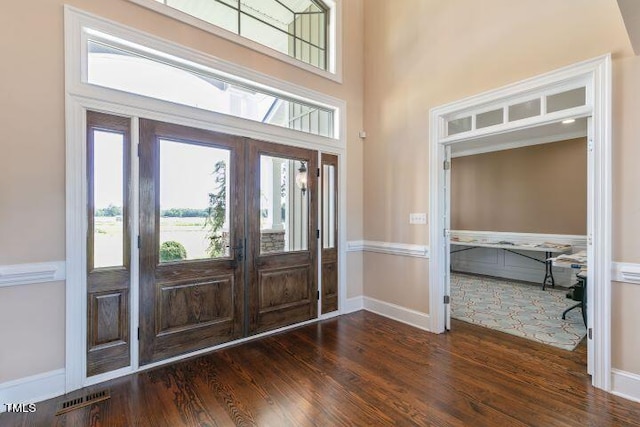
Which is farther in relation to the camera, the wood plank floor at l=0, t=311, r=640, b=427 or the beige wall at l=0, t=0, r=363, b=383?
the beige wall at l=0, t=0, r=363, b=383

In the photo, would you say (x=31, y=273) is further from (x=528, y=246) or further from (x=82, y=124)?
(x=528, y=246)

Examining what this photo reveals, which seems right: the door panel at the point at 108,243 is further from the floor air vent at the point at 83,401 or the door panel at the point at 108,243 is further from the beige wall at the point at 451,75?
the beige wall at the point at 451,75

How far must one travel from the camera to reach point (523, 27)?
2871 mm

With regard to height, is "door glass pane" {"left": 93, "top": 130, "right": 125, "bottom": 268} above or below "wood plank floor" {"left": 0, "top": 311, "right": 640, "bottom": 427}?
above

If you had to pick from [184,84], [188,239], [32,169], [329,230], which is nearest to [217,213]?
[188,239]

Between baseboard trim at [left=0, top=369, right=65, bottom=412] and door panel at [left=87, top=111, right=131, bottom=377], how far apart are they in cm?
19

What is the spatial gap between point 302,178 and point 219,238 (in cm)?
125

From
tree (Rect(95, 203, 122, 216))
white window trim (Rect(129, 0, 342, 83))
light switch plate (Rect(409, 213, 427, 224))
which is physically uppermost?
white window trim (Rect(129, 0, 342, 83))

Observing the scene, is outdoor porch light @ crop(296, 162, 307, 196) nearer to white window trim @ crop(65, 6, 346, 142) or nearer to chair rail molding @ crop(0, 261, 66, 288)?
white window trim @ crop(65, 6, 346, 142)

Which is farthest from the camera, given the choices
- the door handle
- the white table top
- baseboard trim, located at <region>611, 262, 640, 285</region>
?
the white table top

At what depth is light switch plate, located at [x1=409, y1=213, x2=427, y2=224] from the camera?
3666mm

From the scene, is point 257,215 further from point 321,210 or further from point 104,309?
point 104,309

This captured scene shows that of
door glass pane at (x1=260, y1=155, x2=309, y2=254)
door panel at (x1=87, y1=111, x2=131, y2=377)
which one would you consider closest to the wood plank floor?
door panel at (x1=87, y1=111, x2=131, y2=377)

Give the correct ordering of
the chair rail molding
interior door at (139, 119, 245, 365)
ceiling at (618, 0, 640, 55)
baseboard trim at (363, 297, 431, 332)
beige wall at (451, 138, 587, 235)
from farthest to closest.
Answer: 1. beige wall at (451, 138, 587, 235)
2. baseboard trim at (363, 297, 431, 332)
3. interior door at (139, 119, 245, 365)
4. the chair rail molding
5. ceiling at (618, 0, 640, 55)
